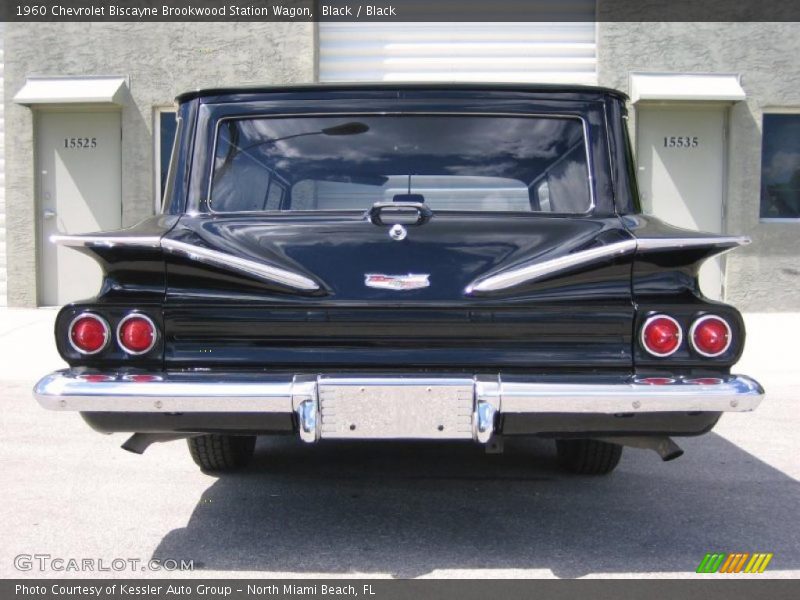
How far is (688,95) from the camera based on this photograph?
33.4 ft

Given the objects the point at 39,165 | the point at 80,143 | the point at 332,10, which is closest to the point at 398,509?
the point at 332,10

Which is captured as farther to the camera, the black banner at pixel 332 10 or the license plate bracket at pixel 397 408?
the black banner at pixel 332 10

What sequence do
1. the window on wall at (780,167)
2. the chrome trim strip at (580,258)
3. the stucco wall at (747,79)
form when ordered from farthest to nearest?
the window on wall at (780,167)
the stucco wall at (747,79)
the chrome trim strip at (580,258)

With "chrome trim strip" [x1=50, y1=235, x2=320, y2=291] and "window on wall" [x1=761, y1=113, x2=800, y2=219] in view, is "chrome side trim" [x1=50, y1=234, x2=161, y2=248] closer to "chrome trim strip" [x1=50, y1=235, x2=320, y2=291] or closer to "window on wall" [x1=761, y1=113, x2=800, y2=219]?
"chrome trim strip" [x1=50, y1=235, x2=320, y2=291]

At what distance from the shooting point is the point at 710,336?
297 cm

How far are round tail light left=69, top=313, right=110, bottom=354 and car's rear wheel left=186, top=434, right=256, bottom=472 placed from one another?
1235mm

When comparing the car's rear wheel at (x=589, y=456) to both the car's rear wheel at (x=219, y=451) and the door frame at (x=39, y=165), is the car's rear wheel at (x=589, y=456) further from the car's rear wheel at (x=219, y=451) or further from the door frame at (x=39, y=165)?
the door frame at (x=39, y=165)

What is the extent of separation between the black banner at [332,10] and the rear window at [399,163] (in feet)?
24.4

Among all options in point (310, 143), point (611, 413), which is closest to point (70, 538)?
point (310, 143)

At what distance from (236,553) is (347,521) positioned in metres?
0.54

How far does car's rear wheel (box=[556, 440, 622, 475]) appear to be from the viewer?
4.24 m

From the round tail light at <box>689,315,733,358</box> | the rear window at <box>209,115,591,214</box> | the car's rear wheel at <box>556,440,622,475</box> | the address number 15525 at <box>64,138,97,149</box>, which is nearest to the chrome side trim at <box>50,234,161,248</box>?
the rear window at <box>209,115,591,214</box>
